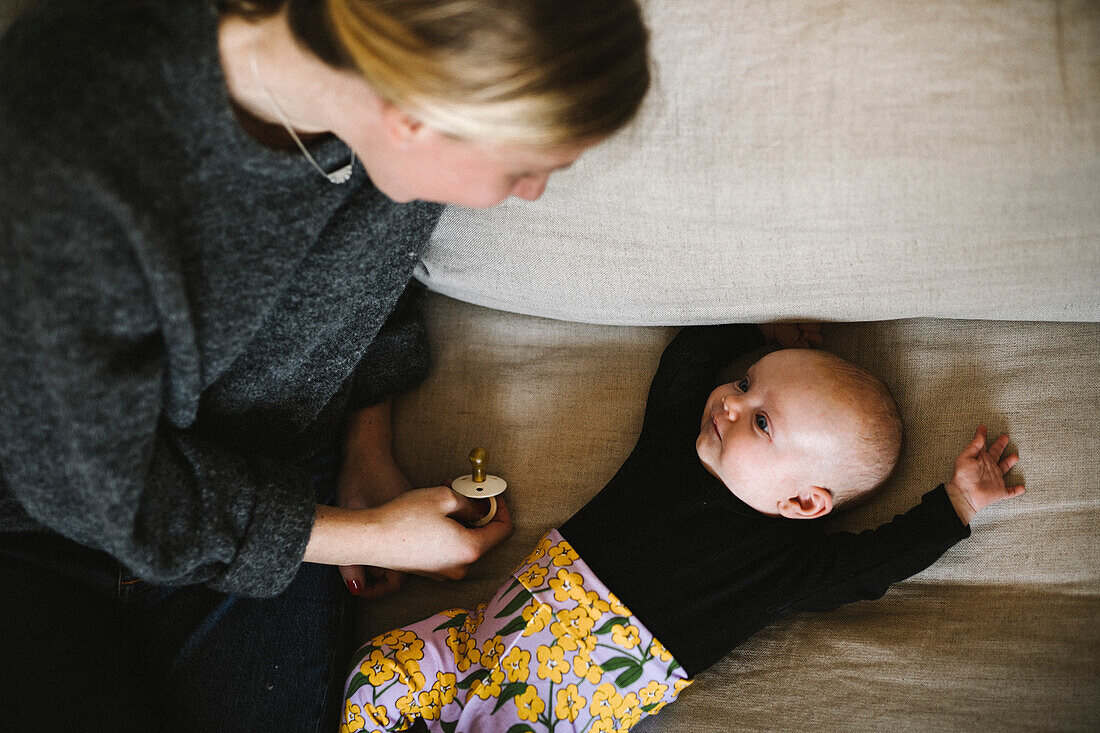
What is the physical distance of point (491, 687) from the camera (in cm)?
108

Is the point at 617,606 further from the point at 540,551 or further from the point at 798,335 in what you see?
the point at 798,335

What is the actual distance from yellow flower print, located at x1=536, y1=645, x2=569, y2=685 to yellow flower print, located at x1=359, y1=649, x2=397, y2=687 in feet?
0.68

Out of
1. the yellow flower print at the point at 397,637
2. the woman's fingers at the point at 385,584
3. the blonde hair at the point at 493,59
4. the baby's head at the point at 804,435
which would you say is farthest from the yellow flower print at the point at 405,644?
the blonde hair at the point at 493,59

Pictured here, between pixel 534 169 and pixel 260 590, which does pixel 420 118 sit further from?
pixel 260 590

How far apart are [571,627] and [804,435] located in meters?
0.43

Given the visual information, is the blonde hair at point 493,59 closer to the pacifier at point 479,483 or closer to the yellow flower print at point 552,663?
the pacifier at point 479,483

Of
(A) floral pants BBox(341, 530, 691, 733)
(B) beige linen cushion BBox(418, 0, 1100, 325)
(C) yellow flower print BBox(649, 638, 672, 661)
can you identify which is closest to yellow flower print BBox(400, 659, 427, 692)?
(A) floral pants BBox(341, 530, 691, 733)

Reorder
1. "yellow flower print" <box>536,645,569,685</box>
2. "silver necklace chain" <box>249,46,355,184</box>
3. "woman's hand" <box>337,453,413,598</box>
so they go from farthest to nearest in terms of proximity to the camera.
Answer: "woman's hand" <box>337,453,413,598</box>, "yellow flower print" <box>536,645,569,685</box>, "silver necklace chain" <box>249,46,355,184</box>

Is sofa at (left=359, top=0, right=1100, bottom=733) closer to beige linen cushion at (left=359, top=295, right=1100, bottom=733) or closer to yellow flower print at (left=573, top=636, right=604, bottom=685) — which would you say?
beige linen cushion at (left=359, top=295, right=1100, bottom=733)

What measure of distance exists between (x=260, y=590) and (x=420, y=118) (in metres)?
0.64

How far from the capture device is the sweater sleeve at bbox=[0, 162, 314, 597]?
0.68m

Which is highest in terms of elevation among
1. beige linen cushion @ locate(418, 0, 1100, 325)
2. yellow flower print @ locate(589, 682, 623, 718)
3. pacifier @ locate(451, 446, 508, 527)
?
beige linen cushion @ locate(418, 0, 1100, 325)

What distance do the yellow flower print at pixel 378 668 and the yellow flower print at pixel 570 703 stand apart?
24 cm

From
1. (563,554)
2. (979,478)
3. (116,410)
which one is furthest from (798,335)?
(116,410)
